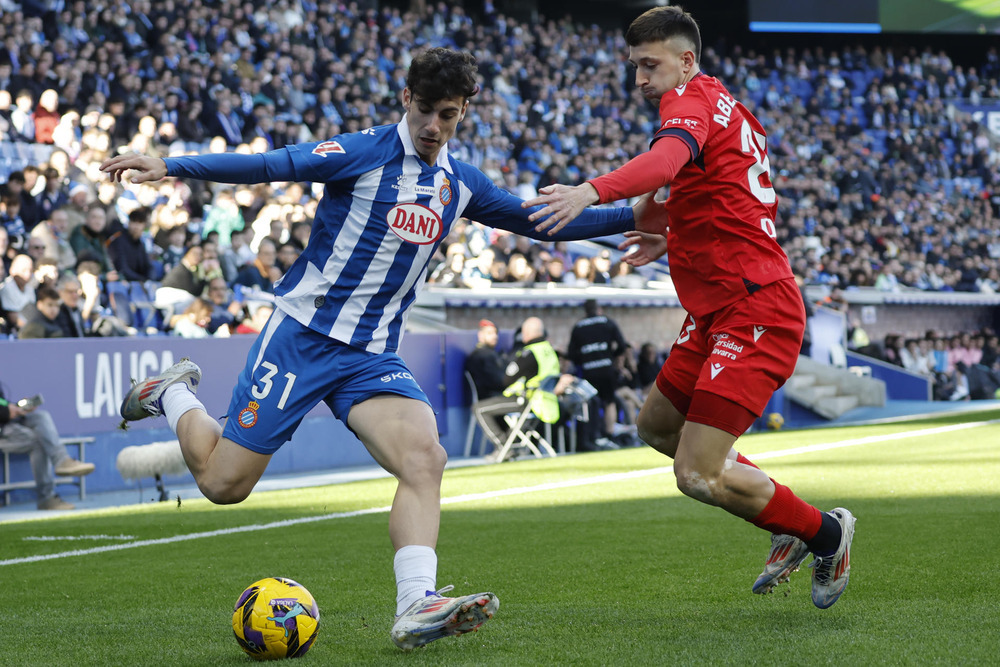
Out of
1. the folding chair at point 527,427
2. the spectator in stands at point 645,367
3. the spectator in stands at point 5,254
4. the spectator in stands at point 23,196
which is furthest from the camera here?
the spectator in stands at point 645,367

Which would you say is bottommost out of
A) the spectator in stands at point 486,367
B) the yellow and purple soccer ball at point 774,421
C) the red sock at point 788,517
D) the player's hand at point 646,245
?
the yellow and purple soccer ball at point 774,421

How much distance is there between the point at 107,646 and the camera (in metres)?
4.79

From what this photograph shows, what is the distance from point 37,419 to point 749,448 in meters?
8.77

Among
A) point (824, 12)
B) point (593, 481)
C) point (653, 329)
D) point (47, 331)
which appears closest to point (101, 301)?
point (47, 331)

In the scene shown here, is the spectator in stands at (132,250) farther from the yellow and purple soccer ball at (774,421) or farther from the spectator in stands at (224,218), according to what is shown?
the yellow and purple soccer ball at (774,421)

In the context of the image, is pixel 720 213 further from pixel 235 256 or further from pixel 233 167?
pixel 235 256

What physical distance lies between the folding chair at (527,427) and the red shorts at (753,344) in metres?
10.3

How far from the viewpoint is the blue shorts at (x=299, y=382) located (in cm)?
492

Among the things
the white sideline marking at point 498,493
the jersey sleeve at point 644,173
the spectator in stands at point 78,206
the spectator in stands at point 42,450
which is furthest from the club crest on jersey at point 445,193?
the spectator in stands at point 78,206

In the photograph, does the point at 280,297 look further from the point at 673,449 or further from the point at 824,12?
the point at 824,12

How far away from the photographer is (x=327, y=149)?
15.9 feet

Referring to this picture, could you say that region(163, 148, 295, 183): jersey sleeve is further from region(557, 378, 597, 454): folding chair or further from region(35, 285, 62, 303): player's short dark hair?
region(557, 378, 597, 454): folding chair

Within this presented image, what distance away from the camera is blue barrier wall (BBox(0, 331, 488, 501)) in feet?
38.4

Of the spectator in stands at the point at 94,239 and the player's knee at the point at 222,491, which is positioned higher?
the spectator in stands at the point at 94,239
